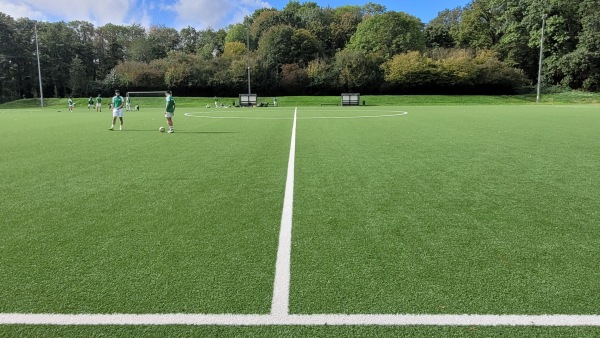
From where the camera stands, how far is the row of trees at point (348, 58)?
67.3 meters

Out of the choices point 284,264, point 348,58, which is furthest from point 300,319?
point 348,58

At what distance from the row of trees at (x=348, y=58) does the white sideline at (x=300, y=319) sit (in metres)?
57.6

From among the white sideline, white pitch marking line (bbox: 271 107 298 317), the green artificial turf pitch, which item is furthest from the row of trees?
the white sideline

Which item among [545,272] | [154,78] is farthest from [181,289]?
[154,78]

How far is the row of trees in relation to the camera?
67312 mm

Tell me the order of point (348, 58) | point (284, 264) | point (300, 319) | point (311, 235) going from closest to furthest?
1. point (300, 319)
2. point (284, 264)
3. point (311, 235)
4. point (348, 58)

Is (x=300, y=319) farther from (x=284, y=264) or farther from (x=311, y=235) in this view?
(x=311, y=235)

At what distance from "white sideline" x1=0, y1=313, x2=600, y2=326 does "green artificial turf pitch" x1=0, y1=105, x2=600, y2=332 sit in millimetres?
74

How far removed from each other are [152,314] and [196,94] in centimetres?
7100

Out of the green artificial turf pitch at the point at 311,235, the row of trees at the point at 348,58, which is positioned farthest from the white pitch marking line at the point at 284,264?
the row of trees at the point at 348,58

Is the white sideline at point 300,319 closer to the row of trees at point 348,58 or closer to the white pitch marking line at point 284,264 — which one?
the white pitch marking line at point 284,264

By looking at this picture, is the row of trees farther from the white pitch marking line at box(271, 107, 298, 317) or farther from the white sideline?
the white sideline

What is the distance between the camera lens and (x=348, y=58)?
69.8 metres

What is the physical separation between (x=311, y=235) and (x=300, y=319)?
66.8 inches
